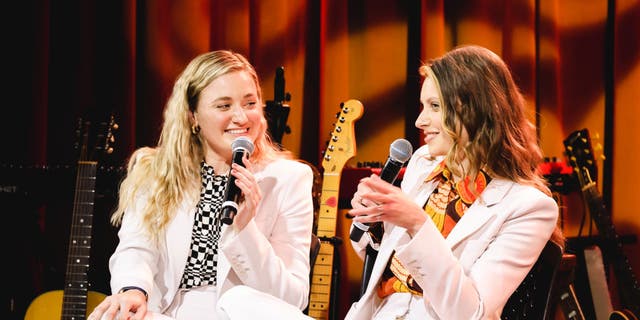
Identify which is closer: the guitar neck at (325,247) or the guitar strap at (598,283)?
the guitar neck at (325,247)

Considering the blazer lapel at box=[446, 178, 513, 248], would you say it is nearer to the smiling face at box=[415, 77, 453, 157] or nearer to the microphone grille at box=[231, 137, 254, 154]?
the smiling face at box=[415, 77, 453, 157]

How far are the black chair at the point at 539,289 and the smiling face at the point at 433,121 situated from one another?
389mm

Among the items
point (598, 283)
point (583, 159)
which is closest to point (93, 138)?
point (583, 159)

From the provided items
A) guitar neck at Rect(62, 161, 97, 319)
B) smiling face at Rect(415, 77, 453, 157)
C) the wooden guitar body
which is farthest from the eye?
the wooden guitar body

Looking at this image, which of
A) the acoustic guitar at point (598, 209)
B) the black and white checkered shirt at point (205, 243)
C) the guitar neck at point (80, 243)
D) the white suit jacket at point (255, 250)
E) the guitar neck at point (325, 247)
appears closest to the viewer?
the white suit jacket at point (255, 250)

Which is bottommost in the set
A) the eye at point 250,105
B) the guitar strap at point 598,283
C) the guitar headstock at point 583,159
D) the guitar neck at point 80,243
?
the guitar strap at point 598,283

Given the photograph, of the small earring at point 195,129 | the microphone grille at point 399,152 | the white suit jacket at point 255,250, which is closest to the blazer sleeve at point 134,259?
the white suit jacket at point 255,250

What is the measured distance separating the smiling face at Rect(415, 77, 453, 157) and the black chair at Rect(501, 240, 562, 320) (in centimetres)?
39

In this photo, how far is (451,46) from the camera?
4328mm

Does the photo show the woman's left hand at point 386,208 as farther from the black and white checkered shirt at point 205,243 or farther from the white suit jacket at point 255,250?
the black and white checkered shirt at point 205,243

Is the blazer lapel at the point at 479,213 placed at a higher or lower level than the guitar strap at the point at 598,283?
higher

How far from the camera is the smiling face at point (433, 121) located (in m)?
2.02

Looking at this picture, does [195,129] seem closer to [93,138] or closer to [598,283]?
[93,138]

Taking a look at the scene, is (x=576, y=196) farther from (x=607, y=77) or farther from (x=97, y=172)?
(x=97, y=172)
